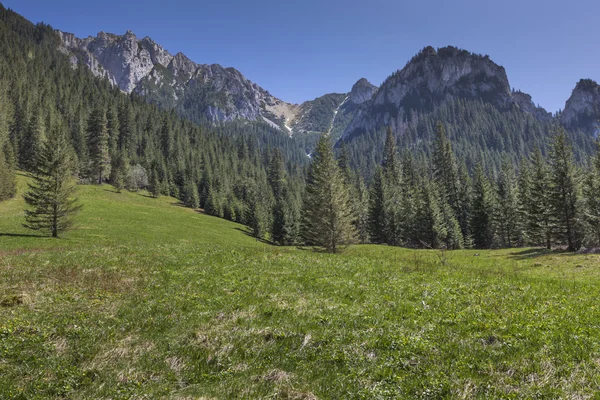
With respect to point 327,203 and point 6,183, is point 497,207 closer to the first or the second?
point 327,203

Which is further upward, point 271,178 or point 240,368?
point 271,178

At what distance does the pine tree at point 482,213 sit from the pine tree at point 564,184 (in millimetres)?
26847

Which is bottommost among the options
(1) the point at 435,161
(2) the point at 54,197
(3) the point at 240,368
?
(3) the point at 240,368

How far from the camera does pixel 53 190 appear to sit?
1497 inches

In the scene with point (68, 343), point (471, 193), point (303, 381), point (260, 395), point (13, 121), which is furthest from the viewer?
point (13, 121)

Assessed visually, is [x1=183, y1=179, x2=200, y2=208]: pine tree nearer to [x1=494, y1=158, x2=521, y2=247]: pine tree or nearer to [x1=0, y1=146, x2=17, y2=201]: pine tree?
[x1=0, y1=146, x2=17, y2=201]: pine tree

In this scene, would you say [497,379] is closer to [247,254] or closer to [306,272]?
[306,272]

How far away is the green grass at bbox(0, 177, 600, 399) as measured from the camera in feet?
21.9

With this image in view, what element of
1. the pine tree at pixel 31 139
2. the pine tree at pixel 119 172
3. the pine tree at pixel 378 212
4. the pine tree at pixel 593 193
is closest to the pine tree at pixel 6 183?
the pine tree at pixel 119 172

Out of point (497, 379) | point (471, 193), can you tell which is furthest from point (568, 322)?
point (471, 193)

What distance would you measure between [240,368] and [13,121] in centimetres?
13641

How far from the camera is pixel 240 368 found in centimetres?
775

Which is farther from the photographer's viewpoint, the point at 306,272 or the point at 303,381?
the point at 306,272

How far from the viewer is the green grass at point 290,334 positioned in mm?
6676
